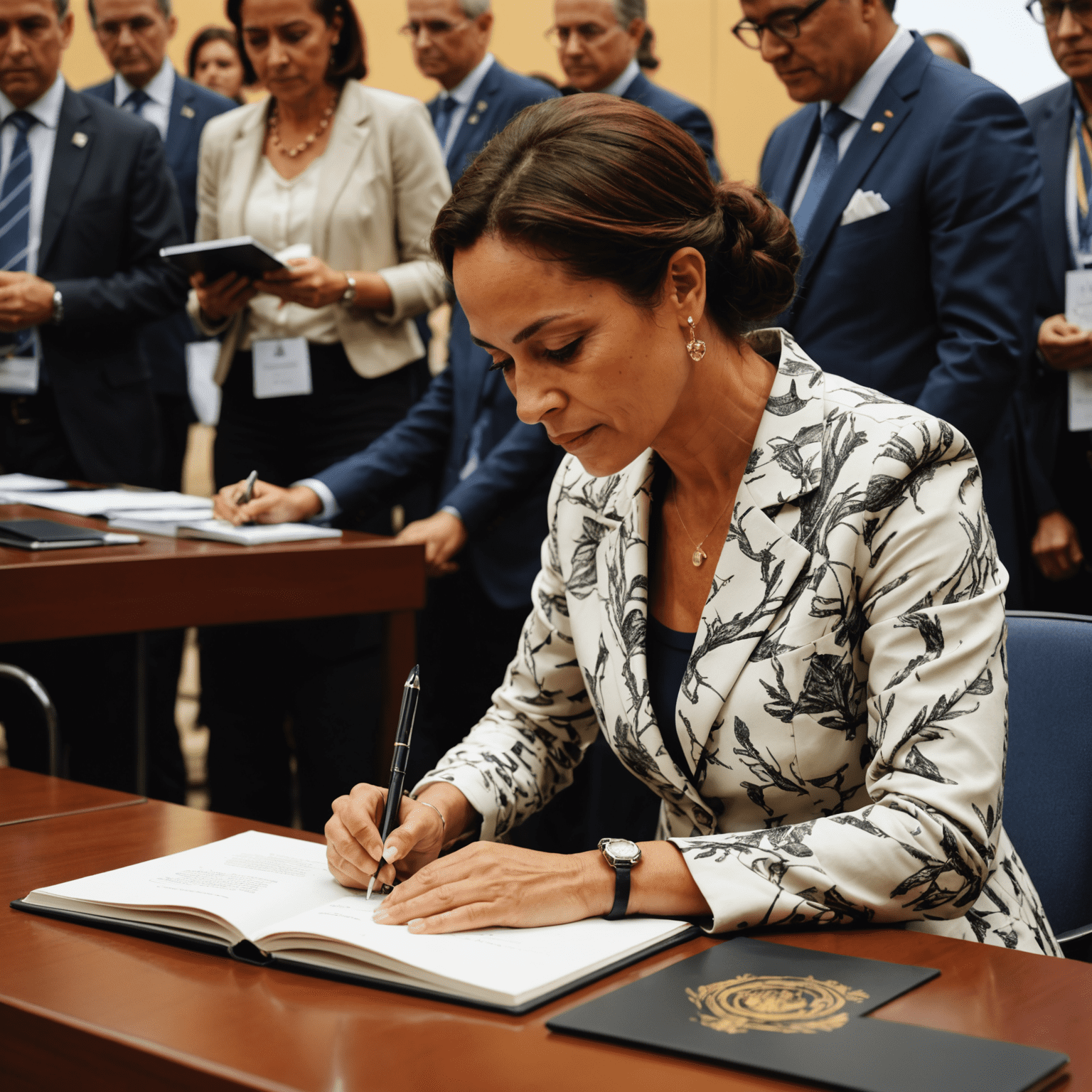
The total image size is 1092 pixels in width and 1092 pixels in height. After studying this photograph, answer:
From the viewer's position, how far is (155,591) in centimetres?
211

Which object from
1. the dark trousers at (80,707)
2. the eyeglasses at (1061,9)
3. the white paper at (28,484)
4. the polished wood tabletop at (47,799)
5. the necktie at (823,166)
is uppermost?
the eyeglasses at (1061,9)

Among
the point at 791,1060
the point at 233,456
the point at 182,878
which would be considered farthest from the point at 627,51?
Answer: the point at 791,1060

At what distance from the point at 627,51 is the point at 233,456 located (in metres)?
1.35

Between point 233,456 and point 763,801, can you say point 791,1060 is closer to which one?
point 763,801

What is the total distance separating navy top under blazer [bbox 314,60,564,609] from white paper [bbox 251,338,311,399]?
268mm

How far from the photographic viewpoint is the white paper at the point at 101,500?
8.34ft

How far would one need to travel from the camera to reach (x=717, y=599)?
4.25 ft

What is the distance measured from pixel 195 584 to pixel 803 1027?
150cm

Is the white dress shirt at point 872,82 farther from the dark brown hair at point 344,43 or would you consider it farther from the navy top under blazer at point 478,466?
the dark brown hair at point 344,43

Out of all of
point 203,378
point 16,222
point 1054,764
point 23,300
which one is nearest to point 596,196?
point 1054,764

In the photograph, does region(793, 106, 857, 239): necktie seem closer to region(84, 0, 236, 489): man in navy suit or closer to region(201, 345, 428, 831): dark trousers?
region(201, 345, 428, 831): dark trousers

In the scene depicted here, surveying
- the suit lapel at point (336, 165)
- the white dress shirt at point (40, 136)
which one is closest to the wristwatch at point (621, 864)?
the suit lapel at point (336, 165)

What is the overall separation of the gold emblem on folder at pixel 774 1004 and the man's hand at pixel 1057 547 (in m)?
2.05

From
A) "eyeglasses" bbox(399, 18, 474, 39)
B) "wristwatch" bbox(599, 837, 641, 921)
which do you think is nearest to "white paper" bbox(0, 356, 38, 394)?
"eyeglasses" bbox(399, 18, 474, 39)
